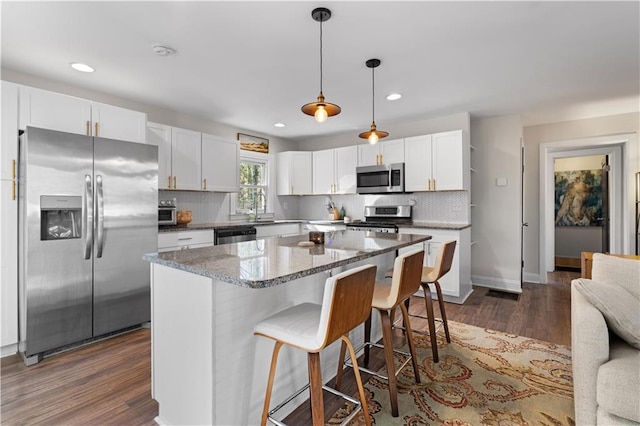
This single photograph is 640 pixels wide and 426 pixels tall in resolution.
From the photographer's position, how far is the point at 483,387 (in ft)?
6.84

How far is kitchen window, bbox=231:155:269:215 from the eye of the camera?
5254 mm

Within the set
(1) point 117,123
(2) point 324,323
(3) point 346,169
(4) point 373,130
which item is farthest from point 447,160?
(1) point 117,123

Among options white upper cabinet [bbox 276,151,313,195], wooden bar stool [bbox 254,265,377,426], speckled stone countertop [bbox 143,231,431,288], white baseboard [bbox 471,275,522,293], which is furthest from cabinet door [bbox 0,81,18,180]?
white baseboard [bbox 471,275,522,293]

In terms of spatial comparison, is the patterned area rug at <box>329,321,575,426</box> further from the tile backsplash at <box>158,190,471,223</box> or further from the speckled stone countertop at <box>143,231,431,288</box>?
the tile backsplash at <box>158,190,471,223</box>

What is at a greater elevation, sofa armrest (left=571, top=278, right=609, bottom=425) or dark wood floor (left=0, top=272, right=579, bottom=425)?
sofa armrest (left=571, top=278, right=609, bottom=425)

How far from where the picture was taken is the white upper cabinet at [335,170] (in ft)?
17.0

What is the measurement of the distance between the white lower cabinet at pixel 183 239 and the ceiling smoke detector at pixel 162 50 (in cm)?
177

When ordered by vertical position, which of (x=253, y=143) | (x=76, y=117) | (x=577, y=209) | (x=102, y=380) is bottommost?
(x=102, y=380)

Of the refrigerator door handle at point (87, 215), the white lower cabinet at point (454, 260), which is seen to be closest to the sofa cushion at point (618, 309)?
the white lower cabinet at point (454, 260)

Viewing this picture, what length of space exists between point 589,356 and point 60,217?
3653mm

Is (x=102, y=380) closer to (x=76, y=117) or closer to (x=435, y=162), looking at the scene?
(x=76, y=117)

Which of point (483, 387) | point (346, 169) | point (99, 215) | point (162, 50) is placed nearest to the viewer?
point (483, 387)

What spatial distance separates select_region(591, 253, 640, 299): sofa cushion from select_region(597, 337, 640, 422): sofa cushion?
56 cm

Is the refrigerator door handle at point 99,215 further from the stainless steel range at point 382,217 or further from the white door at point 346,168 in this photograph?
the white door at point 346,168
